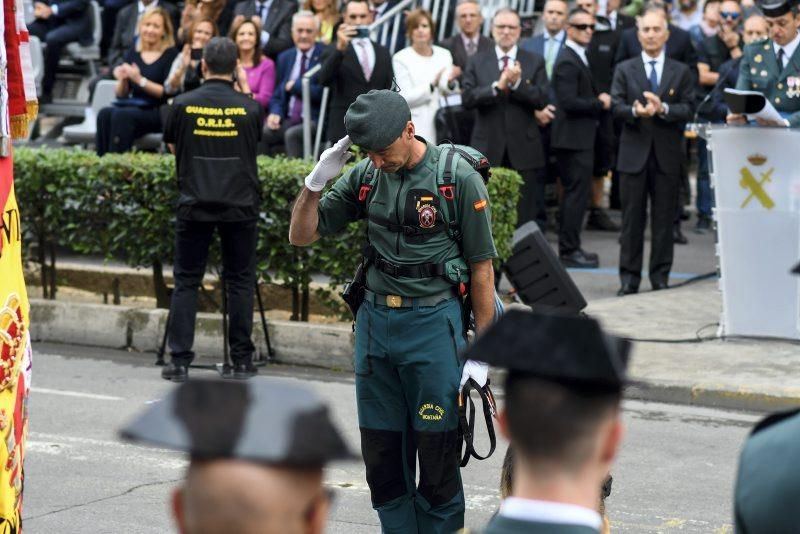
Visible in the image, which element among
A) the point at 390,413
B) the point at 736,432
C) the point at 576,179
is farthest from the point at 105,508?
Result: the point at 576,179

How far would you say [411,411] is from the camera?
5.71 meters

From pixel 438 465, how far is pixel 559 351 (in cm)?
314

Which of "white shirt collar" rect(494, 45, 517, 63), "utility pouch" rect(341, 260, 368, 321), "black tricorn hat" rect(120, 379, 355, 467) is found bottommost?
"utility pouch" rect(341, 260, 368, 321)

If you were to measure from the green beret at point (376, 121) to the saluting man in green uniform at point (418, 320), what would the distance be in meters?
0.06

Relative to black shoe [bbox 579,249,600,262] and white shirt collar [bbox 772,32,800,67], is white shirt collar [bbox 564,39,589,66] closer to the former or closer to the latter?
black shoe [bbox 579,249,600,262]

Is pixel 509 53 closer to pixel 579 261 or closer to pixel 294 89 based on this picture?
pixel 579 261

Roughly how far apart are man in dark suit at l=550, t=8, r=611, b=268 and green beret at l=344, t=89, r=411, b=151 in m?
8.67

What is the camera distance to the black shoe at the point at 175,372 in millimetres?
10031

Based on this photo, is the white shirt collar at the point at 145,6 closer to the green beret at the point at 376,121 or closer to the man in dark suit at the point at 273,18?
the man in dark suit at the point at 273,18

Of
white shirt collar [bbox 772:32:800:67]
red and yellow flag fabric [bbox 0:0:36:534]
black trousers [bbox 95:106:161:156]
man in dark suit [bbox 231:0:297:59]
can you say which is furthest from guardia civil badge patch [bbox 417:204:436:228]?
man in dark suit [bbox 231:0:297:59]

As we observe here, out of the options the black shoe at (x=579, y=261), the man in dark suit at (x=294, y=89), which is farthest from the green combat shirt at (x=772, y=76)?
the man in dark suit at (x=294, y=89)

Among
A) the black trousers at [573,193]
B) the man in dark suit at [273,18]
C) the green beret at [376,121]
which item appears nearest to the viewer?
the green beret at [376,121]

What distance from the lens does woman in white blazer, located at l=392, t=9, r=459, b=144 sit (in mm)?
13445

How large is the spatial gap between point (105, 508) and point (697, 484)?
2.88 metres
